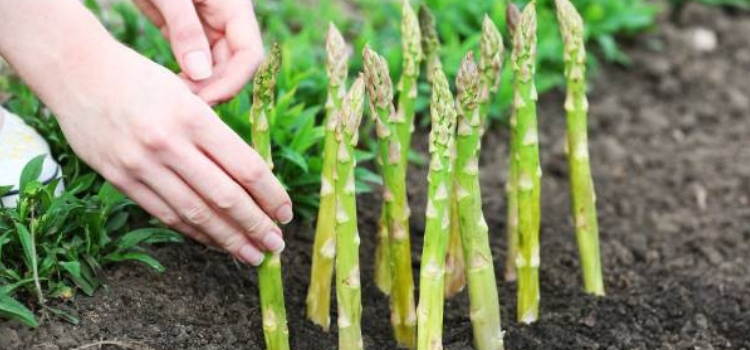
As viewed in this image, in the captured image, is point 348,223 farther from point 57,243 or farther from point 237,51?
point 57,243

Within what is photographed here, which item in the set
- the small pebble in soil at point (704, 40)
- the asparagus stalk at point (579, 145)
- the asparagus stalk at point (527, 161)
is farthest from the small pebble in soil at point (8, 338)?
the small pebble in soil at point (704, 40)

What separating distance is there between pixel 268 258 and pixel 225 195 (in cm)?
35

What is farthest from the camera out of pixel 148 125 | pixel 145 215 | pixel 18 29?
pixel 145 215

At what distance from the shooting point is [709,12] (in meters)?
5.54

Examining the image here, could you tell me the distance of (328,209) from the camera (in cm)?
295

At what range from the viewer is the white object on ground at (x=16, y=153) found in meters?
3.01

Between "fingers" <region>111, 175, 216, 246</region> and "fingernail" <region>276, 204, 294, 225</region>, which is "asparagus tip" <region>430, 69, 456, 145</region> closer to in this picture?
"fingernail" <region>276, 204, 294, 225</region>

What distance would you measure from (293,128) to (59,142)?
0.79 metres

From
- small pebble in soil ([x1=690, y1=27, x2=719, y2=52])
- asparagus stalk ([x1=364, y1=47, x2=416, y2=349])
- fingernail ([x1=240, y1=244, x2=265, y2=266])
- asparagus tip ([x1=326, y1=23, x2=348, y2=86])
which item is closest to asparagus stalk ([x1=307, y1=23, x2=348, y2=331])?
asparagus tip ([x1=326, y1=23, x2=348, y2=86])

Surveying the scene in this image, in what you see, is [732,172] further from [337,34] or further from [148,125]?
[148,125]

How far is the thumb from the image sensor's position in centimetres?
279

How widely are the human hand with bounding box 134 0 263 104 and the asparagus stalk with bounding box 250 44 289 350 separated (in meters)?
0.09

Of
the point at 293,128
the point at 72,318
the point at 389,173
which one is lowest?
the point at 72,318

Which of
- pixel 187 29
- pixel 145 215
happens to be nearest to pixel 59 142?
pixel 145 215
